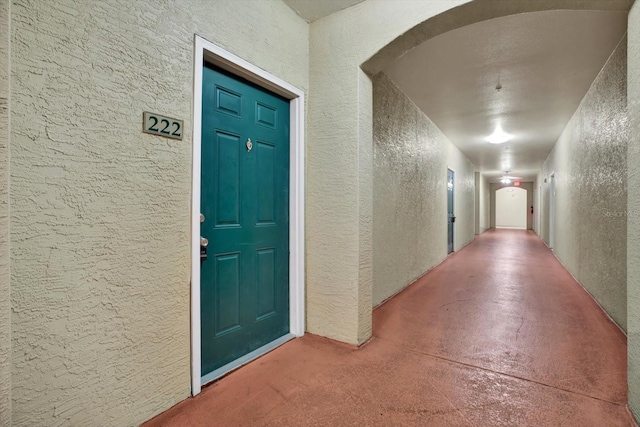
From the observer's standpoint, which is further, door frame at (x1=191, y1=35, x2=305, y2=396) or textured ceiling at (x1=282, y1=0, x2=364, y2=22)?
textured ceiling at (x1=282, y1=0, x2=364, y2=22)

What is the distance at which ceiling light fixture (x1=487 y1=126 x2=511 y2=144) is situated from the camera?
574 centimetres

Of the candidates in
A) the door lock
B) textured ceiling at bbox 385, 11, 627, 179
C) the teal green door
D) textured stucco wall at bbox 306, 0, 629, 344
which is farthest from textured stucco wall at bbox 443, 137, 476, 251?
the door lock

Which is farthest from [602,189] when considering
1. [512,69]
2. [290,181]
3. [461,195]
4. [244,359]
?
[461,195]

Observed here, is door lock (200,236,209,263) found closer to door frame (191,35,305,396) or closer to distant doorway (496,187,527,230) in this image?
door frame (191,35,305,396)

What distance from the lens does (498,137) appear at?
618 cm

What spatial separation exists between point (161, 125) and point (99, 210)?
0.52 metres

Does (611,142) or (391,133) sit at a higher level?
(391,133)

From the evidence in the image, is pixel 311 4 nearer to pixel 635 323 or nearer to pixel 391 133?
pixel 391 133

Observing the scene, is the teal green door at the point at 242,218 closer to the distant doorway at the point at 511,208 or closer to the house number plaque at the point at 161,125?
the house number plaque at the point at 161,125

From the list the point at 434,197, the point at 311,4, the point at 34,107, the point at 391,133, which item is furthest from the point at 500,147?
the point at 34,107

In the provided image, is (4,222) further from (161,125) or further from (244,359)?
(244,359)

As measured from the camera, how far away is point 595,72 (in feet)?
10.7

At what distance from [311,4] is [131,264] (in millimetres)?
2224

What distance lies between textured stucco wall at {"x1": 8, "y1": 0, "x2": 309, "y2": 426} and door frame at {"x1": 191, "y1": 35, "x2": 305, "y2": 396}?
4 centimetres
